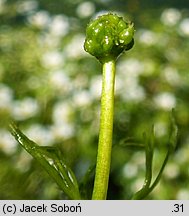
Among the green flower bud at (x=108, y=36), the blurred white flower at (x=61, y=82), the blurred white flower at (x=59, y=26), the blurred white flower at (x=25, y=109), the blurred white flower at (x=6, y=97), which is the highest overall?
the blurred white flower at (x=59, y=26)

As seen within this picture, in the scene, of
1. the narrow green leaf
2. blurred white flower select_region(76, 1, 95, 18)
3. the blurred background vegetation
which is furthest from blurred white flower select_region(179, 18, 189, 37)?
the narrow green leaf

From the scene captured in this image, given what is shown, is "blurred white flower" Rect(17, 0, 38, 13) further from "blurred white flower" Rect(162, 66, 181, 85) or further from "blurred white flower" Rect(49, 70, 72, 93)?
"blurred white flower" Rect(162, 66, 181, 85)

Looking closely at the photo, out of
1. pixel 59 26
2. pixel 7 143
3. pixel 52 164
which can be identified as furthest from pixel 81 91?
pixel 52 164

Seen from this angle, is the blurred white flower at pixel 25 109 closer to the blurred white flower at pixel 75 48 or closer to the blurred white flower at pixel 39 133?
the blurred white flower at pixel 39 133

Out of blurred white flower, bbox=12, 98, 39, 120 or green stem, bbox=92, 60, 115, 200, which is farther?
blurred white flower, bbox=12, 98, 39, 120

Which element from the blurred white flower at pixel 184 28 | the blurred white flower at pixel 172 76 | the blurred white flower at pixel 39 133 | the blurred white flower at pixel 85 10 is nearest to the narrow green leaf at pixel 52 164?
the blurred white flower at pixel 39 133

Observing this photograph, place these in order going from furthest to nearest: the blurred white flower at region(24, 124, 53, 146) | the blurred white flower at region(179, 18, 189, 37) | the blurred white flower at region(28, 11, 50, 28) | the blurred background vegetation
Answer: the blurred white flower at region(28, 11, 50, 28) < the blurred white flower at region(179, 18, 189, 37) < the blurred white flower at region(24, 124, 53, 146) < the blurred background vegetation
